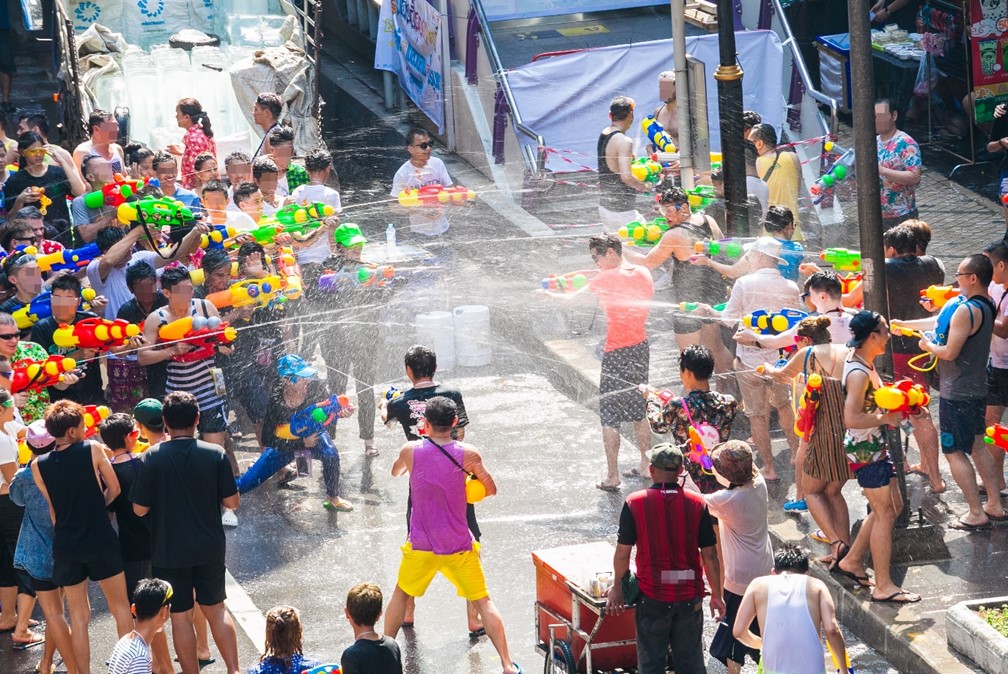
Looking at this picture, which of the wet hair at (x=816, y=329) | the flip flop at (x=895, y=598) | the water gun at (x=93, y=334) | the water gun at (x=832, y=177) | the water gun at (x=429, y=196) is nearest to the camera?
the flip flop at (x=895, y=598)

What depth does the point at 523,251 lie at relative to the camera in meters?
11.1

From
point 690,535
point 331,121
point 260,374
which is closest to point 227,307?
point 260,374

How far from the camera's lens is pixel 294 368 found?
8.95 metres

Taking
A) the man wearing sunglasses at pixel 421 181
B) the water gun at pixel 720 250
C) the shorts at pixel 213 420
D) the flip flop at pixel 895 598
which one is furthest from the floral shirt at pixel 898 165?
the shorts at pixel 213 420

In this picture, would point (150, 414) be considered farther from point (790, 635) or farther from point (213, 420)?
point (790, 635)

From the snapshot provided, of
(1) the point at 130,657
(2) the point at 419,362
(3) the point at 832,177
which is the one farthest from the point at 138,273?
(3) the point at 832,177

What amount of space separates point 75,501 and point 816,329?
3929 mm

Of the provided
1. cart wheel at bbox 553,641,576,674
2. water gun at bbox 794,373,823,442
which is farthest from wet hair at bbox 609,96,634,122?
cart wheel at bbox 553,641,576,674

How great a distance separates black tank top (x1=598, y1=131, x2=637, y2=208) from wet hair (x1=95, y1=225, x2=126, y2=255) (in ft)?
12.4

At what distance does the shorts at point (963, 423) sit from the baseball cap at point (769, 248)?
1454mm

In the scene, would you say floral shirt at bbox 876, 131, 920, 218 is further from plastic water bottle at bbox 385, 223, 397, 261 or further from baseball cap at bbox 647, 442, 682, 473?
baseball cap at bbox 647, 442, 682, 473

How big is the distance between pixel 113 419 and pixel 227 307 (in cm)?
230

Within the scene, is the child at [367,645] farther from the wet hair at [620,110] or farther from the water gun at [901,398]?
the wet hair at [620,110]

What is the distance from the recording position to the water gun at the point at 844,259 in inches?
370
